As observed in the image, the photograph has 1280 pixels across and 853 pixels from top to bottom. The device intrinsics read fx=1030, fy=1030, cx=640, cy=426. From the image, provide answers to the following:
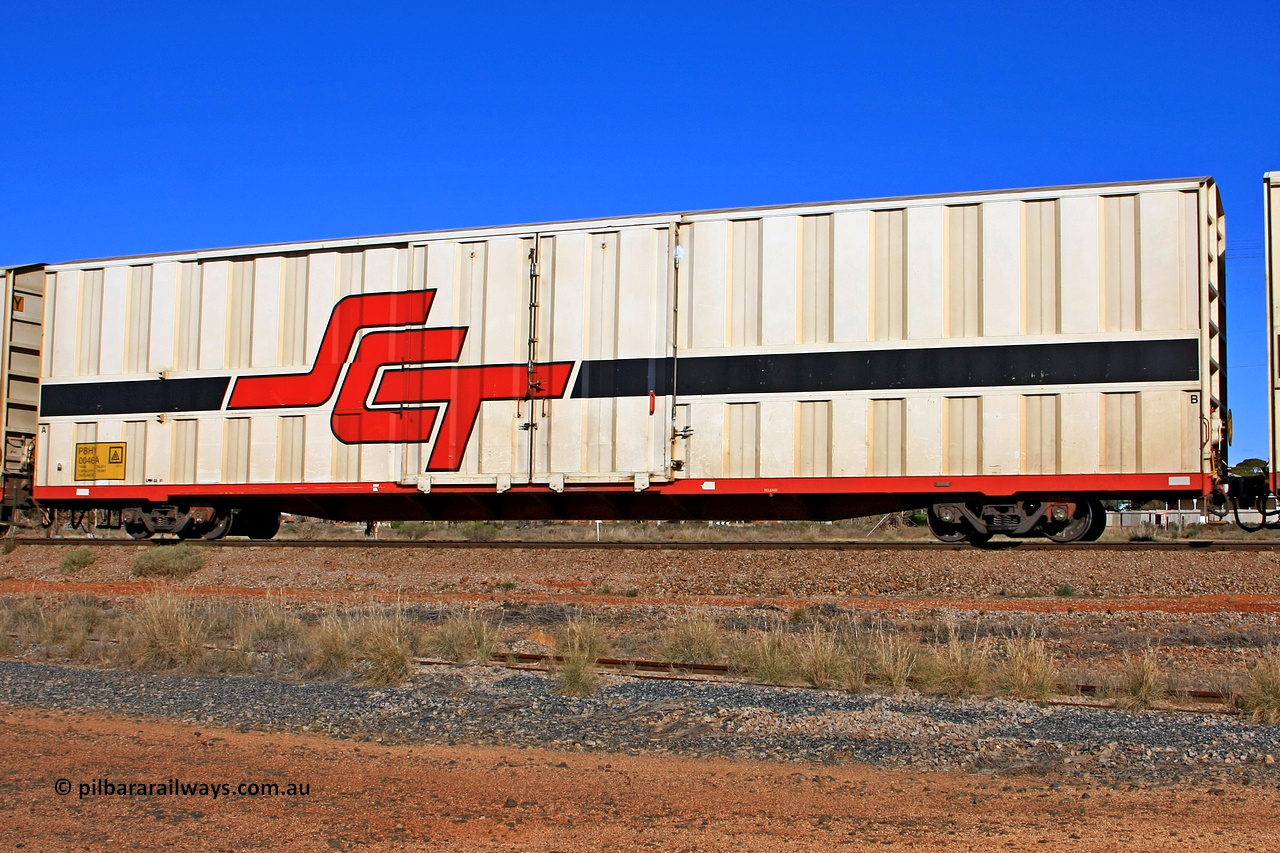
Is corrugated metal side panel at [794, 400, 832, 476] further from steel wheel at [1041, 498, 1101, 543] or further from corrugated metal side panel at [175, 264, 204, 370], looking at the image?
corrugated metal side panel at [175, 264, 204, 370]

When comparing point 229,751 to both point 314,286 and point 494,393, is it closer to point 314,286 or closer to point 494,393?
point 494,393

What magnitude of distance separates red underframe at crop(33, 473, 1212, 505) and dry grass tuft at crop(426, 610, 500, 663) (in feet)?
15.1

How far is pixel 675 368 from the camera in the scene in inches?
529

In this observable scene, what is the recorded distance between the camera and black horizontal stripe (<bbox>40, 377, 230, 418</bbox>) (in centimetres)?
1523

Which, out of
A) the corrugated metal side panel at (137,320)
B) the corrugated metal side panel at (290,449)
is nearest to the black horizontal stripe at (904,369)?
the corrugated metal side panel at (290,449)

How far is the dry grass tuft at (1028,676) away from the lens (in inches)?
283

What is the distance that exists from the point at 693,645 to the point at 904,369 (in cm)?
542

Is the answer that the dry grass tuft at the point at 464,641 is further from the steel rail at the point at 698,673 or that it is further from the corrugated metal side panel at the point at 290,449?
the corrugated metal side panel at the point at 290,449

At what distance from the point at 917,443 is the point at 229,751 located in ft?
29.7

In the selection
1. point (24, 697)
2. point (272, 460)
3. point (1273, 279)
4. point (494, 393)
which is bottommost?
point (24, 697)

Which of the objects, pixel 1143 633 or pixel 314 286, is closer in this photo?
pixel 1143 633

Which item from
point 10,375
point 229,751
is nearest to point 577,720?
point 229,751

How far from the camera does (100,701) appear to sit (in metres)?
7.22

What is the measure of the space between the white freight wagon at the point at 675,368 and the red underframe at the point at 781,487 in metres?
0.03
